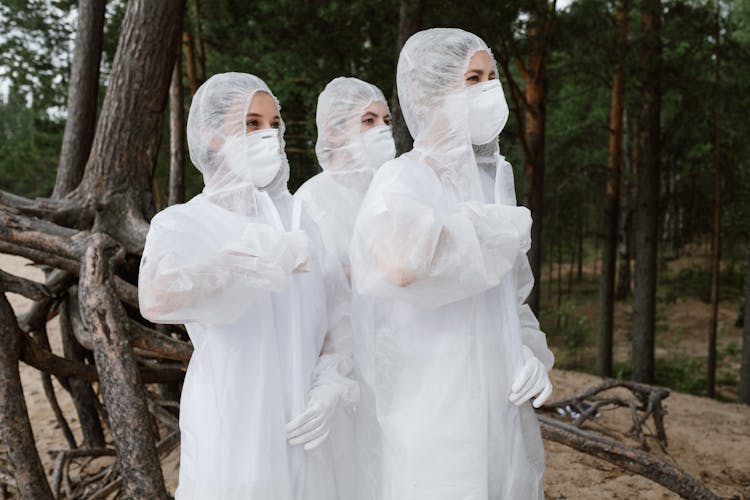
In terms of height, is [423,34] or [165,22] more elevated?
[165,22]

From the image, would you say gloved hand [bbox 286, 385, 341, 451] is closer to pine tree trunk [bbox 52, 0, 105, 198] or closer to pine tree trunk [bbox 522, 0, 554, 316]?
pine tree trunk [bbox 52, 0, 105, 198]

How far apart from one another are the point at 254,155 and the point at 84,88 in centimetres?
358

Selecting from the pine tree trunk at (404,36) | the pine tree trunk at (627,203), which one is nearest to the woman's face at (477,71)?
the pine tree trunk at (404,36)

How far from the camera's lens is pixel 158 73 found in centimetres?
403

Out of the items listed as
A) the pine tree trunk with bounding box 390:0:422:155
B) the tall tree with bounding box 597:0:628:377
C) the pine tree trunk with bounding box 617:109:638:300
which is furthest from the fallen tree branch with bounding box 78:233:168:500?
the pine tree trunk with bounding box 617:109:638:300

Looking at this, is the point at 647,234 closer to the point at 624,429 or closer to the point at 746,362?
the point at 746,362

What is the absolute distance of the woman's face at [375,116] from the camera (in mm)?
3311

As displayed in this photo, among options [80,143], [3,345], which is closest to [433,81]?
[3,345]

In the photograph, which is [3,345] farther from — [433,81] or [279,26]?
[279,26]

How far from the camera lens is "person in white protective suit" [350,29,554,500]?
→ 6.17ft

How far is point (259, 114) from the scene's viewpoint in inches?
84.5

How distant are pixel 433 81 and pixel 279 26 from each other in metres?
6.10

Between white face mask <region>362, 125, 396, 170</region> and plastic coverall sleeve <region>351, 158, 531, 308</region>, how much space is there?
1.11 meters

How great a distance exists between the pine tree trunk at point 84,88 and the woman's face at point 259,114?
127 inches
